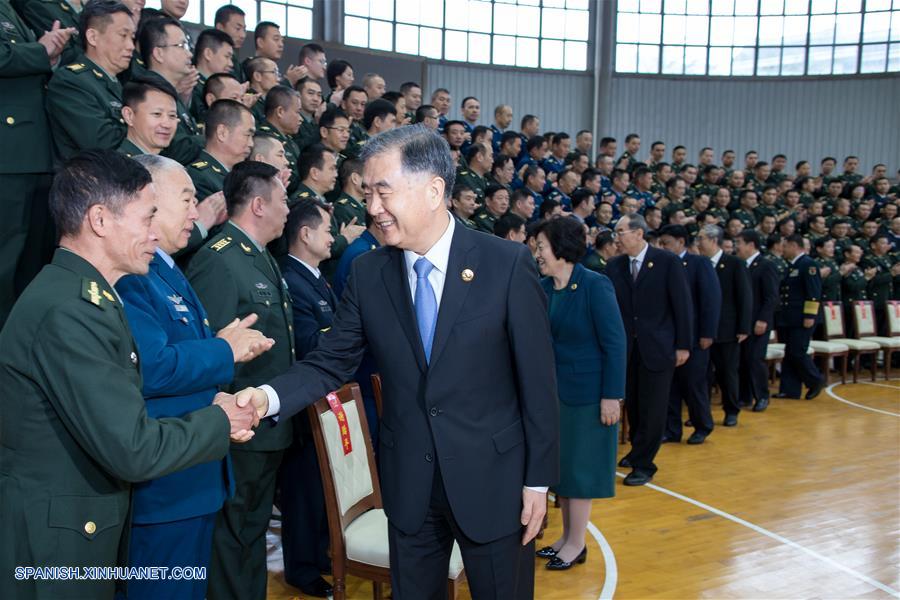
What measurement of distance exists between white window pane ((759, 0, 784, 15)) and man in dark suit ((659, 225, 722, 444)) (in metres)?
13.0

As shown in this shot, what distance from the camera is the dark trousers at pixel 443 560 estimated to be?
71.9 inches

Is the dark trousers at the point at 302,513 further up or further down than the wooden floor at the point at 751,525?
further up

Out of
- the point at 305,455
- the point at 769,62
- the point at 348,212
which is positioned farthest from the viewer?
the point at 769,62

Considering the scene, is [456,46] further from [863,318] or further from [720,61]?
[863,318]

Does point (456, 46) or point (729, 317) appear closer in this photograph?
point (729, 317)

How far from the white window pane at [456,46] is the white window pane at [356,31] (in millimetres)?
1941

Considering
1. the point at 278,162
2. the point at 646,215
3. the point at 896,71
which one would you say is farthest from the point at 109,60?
the point at 896,71

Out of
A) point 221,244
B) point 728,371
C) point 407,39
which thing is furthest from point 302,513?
point 407,39

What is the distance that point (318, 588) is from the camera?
120 inches

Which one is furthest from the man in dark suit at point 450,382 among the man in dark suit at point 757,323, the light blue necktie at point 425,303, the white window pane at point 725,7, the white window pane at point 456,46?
the white window pane at point 725,7

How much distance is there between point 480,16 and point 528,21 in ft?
3.60

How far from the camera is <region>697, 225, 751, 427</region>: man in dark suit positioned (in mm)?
6414

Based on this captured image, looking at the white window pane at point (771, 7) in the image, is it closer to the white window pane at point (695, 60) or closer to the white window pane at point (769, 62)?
the white window pane at point (769, 62)

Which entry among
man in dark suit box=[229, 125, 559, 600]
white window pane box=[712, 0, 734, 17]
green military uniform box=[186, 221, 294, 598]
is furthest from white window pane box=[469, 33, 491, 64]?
man in dark suit box=[229, 125, 559, 600]
